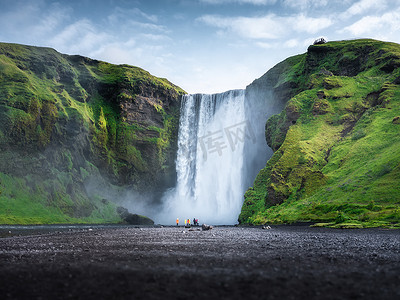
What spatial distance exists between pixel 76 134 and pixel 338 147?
259 ft

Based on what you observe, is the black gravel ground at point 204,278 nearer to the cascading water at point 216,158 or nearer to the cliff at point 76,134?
the cliff at point 76,134

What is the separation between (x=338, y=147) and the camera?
62125 mm

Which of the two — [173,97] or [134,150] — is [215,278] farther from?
[173,97]

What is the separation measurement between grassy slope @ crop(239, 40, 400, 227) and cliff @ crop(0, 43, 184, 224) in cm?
4979

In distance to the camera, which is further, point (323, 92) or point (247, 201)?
point (323, 92)

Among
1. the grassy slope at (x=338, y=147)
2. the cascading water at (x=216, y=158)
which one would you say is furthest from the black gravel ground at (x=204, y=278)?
the cascading water at (x=216, y=158)

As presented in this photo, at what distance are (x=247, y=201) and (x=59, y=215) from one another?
51632 mm

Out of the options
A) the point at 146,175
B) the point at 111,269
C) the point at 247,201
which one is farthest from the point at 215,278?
the point at 146,175

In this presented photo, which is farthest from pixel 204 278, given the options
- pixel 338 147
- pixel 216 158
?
pixel 216 158

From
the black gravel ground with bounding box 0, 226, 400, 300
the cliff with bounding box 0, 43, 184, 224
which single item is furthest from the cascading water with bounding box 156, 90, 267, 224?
the black gravel ground with bounding box 0, 226, 400, 300

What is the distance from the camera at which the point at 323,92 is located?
7512cm

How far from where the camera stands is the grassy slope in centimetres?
4316

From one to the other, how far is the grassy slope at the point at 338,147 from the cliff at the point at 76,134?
49788mm

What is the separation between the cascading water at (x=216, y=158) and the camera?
96.7 metres
